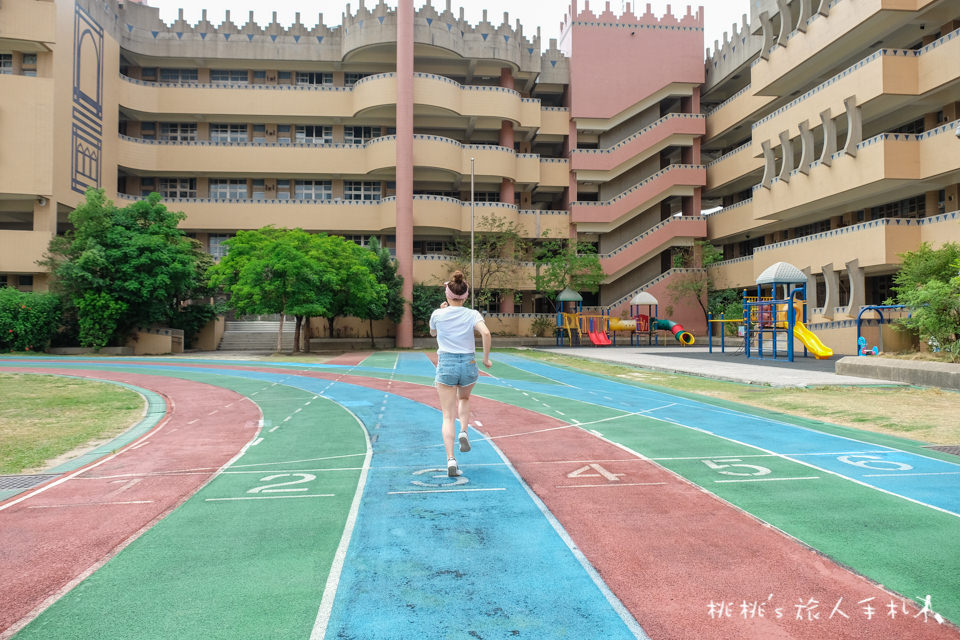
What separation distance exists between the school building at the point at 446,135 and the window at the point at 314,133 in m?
0.17

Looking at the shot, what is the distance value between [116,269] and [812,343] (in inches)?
1264

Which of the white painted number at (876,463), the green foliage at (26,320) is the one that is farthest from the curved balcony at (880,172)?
the green foliage at (26,320)

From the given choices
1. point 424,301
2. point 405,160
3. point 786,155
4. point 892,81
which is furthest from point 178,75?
point 892,81

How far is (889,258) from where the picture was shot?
1116 inches

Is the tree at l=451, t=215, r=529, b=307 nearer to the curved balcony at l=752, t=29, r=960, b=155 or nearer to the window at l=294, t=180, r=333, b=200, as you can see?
the window at l=294, t=180, r=333, b=200

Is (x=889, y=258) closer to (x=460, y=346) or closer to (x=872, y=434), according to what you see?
(x=872, y=434)

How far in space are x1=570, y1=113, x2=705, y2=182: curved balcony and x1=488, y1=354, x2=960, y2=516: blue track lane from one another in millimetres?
33349

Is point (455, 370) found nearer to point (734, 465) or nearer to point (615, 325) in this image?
point (734, 465)

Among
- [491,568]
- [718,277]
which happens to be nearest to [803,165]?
[718,277]

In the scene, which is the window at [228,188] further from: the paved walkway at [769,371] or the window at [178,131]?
Answer: the paved walkway at [769,371]

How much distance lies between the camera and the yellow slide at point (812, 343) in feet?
82.3

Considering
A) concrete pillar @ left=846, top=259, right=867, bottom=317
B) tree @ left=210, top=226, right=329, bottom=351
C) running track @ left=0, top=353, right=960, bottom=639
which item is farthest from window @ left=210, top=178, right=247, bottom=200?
running track @ left=0, top=353, right=960, bottom=639

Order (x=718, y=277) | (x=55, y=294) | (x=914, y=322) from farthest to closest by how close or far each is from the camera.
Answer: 1. (x=718, y=277)
2. (x=55, y=294)
3. (x=914, y=322)

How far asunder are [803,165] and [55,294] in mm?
39289
